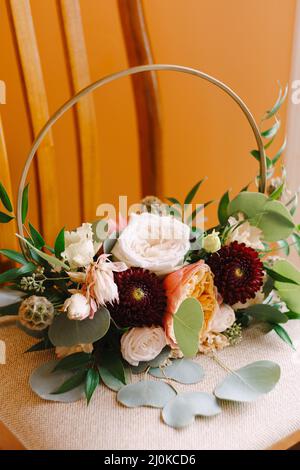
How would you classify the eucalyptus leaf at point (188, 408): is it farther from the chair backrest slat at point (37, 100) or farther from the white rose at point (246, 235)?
the chair backrest slat at point (37, 100)

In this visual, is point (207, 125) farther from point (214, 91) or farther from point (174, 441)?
point (174, 441)

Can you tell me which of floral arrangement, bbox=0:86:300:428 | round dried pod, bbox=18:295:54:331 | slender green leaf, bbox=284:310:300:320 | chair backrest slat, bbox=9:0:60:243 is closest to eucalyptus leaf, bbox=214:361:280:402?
floral arrangement, bbox=0:86:300:428

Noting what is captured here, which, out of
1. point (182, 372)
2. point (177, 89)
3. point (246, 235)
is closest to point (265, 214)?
point (246, 235)

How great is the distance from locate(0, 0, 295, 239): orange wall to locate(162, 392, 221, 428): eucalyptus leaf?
489mm

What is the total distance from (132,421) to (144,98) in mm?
642

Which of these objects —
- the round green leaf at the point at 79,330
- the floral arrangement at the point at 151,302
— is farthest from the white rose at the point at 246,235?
the round green leaf at the point at 79,330

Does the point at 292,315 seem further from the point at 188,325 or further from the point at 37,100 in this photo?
the point at 37,100

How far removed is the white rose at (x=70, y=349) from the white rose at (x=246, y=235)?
0.24 m

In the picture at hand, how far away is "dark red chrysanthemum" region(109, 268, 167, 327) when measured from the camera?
0.69m

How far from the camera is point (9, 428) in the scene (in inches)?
26.1

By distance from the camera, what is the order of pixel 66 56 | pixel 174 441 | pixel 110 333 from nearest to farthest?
pixel 174 441
pixel 110 333
pixel 66 56

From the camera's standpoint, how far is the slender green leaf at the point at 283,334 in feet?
2.59
